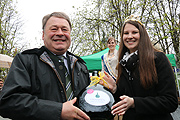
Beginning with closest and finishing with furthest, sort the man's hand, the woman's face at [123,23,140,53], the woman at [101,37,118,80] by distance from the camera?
1. the man's hand
2. the woman's face at [123,23,140,53]
3. the woman at [101,37,118,80]

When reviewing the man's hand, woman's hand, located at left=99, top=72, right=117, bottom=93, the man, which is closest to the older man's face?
the man

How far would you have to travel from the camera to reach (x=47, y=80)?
4.06 feet

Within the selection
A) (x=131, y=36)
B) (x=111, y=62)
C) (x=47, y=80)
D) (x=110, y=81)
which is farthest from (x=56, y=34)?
(x=111, y=62)

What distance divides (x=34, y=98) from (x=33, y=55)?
0.44 m

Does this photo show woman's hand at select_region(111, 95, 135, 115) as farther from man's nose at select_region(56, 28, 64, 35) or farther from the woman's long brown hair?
man's nose at select_region(56, 28, 64, 35)

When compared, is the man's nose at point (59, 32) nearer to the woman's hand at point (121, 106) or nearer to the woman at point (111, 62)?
the woman's hand at point (121, 106)

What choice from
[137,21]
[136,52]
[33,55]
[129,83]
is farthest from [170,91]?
[33,55]

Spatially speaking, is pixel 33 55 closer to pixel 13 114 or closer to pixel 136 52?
pixel 13 114

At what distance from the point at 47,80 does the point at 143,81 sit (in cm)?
90

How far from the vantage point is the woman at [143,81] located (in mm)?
1303

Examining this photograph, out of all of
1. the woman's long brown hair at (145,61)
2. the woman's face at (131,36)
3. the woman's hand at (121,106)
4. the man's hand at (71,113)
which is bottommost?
the woman's hand at (121,106)

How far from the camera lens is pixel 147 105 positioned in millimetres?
1300

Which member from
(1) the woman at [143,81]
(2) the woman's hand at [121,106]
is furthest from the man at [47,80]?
(1) the woman at [143,81]

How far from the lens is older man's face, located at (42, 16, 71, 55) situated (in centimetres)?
134
